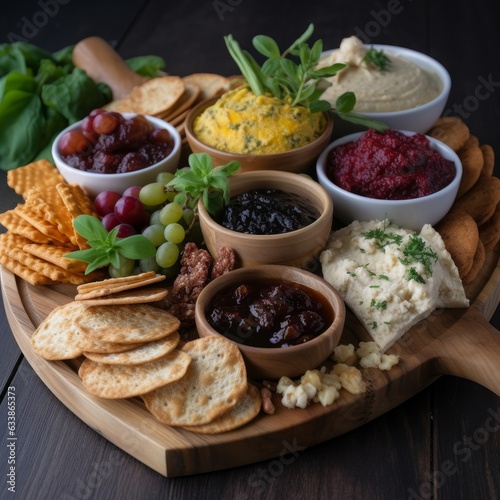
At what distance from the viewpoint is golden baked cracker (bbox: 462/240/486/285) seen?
304 cm

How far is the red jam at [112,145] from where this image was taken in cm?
346

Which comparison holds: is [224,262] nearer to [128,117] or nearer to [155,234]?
[155,234]

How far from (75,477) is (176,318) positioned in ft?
2.20

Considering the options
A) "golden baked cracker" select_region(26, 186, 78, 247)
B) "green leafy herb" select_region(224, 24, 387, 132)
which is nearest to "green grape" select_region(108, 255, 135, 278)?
"golden baked cracker" select_region(26, 186, 78, 247)

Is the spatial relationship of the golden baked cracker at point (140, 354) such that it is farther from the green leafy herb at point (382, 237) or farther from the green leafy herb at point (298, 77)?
the green leafy herb at point (298, 77)

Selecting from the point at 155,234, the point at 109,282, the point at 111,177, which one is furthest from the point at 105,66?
the point at 109,282

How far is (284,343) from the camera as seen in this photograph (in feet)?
8.30

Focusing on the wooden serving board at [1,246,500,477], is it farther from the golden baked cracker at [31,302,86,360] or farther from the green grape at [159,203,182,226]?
the green grape at [159,203,182,226]

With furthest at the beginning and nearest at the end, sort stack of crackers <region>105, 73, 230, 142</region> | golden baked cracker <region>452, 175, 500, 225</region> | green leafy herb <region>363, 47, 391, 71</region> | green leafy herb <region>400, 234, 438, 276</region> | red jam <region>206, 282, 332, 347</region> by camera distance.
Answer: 1. stack of crackers <region>105, 73, 230, 142</region>
2. green leafy herb <region>363, 47, 391, 71</region>
3. golden baked cracker <region>452, 175, 500, 225</region>
4. green leafy herb <region>400, 234, 438, 276</region>
5. red jam <region>206, 282, 332, 347</region>

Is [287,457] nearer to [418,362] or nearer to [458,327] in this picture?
[418,362]

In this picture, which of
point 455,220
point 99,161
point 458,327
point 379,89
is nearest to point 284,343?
point 458,327

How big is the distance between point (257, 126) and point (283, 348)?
4.11ft

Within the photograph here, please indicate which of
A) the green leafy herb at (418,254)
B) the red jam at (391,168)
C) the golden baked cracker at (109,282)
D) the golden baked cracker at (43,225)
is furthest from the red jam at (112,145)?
the green leafy herb at (418,254)

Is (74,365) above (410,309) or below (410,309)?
above
